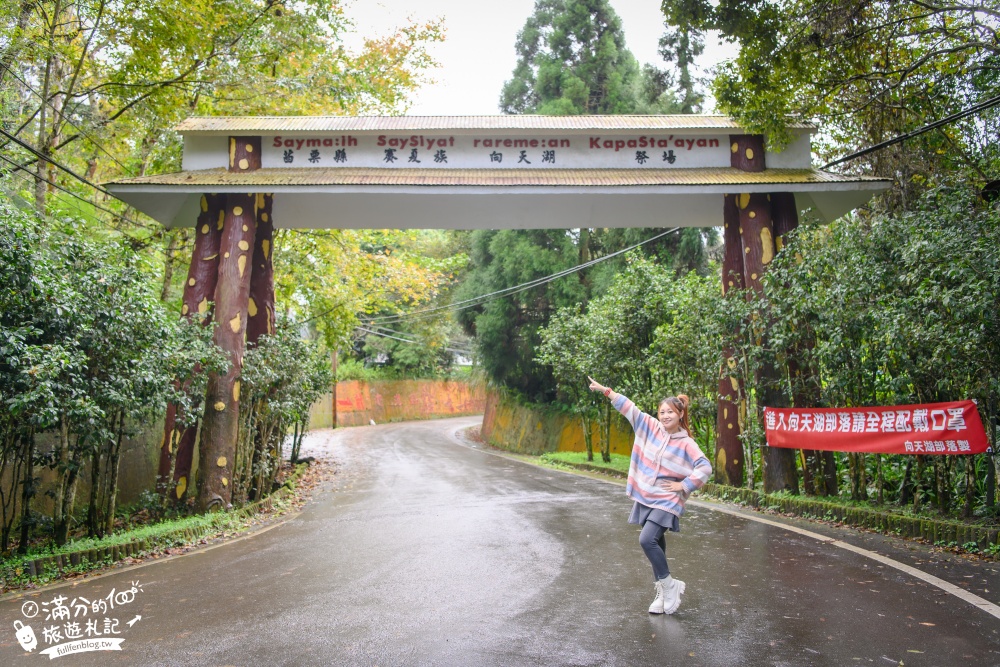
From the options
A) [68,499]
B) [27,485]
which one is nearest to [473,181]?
[68,499]

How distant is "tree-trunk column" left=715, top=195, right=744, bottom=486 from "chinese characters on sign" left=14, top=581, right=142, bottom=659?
8997 millimetres

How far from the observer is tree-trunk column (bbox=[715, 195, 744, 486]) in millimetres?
12688

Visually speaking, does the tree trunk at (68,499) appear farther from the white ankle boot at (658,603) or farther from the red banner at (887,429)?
the red banner at (887,429)

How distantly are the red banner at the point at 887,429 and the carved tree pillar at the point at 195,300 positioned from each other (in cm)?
797

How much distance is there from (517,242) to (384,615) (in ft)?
70.4

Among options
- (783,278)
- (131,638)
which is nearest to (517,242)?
(783,278)

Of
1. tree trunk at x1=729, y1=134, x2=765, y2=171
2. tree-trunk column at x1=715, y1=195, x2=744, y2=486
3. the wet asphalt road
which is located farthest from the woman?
tree trunk at x1=729, y1=134, x2=765, y2=171

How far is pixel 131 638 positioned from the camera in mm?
5027

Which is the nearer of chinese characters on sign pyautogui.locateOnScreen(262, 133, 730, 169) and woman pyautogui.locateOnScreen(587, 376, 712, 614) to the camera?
woman pyautogui.locateOnScreen(587, 376, 712, 614)

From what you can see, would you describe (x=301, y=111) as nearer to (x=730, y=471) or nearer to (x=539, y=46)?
(x=730, y=471)

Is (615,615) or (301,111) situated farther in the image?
(301,111)

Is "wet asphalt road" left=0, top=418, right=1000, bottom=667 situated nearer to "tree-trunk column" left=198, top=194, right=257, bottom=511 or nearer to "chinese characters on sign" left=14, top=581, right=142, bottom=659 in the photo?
"chinese characters on sign" left=14, top=581, right=142, bottom=659

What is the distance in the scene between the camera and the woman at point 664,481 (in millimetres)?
5301

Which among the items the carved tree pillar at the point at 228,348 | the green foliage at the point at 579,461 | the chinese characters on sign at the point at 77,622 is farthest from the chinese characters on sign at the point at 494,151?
the chinese characters on sign at the point at 77,622
